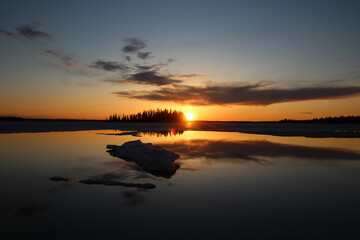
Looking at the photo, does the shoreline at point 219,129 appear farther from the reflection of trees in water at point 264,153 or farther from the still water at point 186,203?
the still water at point 186,203

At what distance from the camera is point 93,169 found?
832 centimetres

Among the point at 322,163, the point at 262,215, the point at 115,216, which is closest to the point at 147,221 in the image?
the point at 115,216

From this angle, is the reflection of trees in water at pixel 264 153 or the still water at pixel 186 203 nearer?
the still water at pixel 186 203

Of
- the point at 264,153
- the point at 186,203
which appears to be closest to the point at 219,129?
the point at 264,153

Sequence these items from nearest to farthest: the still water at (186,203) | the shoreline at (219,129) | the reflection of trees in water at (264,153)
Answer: the still water at (186,203)
the reflection of trees in water at (264,153)
the shoreline at (219,129)

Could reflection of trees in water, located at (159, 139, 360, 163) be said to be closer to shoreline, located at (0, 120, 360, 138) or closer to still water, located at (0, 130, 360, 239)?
still water, located at (0, 130, 360, 239)

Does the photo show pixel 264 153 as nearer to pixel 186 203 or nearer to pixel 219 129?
pixel 186 203

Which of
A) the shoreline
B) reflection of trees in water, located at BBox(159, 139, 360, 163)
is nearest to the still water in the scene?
reflection of trees in water, located at BBox(159, 139, 360, 163)

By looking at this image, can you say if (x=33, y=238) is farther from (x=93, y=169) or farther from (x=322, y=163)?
(x=322, y=163)

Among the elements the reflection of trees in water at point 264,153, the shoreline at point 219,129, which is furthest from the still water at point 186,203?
the shoreline at point 219,129

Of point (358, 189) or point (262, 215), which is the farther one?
point (358, 189)

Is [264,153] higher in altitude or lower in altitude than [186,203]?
higher

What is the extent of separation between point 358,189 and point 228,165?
4.27 m

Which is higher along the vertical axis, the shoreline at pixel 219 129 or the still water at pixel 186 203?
the shoreline at pixel 219 129
